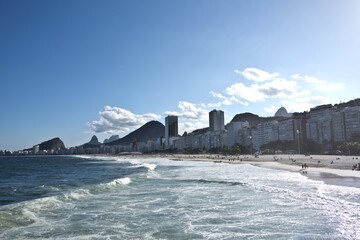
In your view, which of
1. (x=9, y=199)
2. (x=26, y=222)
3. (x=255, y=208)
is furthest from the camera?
(x=9, y=199)

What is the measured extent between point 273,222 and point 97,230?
27.1ft

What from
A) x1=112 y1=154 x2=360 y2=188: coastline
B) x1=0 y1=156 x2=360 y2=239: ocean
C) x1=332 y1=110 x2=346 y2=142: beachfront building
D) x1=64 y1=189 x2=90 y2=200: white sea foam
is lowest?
x1=0 y1=156 x2=360 y2=239: ocean

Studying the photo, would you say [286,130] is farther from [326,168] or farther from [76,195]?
[76,195]

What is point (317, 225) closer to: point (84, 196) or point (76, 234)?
point (76, 234)

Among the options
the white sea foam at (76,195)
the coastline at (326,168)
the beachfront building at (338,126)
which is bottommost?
the white sea foam at (76,195)

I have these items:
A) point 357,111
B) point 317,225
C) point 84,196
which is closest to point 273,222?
point 317,225

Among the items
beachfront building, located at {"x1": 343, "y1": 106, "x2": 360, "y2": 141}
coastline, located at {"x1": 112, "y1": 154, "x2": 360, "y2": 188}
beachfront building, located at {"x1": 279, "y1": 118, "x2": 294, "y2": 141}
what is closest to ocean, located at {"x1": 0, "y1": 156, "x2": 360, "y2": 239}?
coastline, located at {"x1": 112, "y1": 154, "x2": 360, "y2": 188}

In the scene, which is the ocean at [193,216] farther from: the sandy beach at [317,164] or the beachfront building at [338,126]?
the beachfront building at [338,126]

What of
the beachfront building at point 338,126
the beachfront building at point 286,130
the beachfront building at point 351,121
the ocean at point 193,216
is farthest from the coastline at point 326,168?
the beachfront building at point 286,130

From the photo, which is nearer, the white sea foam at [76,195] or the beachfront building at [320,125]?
the white sea foam at [76,195]

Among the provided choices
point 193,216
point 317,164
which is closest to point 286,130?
point 317,164

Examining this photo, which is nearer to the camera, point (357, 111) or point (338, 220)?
point (338, 220)

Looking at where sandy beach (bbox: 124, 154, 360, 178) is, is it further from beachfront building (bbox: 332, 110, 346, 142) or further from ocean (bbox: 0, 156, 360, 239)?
beachfront building (bbox: 332, 110, 346, 142)

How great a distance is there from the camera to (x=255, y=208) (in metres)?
21.2
